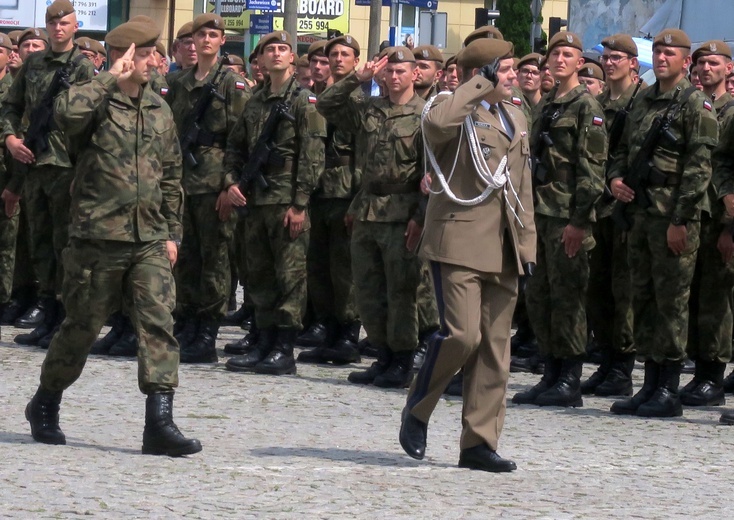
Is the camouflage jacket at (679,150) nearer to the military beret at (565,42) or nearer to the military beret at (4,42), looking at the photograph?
the military beret at (565,42)

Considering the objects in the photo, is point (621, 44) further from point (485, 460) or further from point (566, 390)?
point (485, 460)

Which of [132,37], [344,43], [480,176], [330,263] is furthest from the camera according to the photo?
[330,263]

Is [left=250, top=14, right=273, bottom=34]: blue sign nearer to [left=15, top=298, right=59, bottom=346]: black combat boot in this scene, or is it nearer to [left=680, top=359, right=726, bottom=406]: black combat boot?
[left=15, top=298, right=59, bottom=346]: black combat boot

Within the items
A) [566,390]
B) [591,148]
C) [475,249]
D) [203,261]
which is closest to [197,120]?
[203,261]

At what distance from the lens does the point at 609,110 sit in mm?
10875

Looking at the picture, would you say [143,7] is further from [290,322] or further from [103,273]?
[103,273]

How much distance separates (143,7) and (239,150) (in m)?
33.8

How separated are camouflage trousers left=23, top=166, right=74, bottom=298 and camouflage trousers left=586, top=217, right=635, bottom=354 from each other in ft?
12.2

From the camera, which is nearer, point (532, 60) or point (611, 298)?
point (611, 298)

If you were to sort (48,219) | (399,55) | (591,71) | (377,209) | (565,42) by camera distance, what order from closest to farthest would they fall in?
(399,55), (377,209), (565,42), (48,219), (591,71)

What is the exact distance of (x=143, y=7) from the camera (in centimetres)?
4384

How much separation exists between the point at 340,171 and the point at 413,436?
445 cm

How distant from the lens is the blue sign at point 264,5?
24.2 m

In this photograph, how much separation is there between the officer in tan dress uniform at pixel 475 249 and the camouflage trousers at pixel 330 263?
4.04 metres
